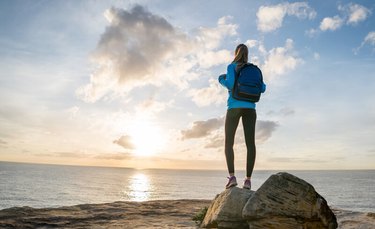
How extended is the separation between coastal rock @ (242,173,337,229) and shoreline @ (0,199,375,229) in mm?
1678

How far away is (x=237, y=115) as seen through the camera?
7.12 meters

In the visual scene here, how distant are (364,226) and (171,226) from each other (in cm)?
440

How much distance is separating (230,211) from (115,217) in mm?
A: 3394

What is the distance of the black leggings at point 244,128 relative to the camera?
712 centimetres

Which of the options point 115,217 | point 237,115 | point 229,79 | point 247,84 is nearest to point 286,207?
point 237,115

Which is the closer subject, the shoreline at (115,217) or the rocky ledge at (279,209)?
the rocky ledge at (279,209)

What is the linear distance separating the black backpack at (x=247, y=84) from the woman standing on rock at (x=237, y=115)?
0.26 ft

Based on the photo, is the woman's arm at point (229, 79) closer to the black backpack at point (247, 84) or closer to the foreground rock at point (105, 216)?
the black backpack at point (247, 84)

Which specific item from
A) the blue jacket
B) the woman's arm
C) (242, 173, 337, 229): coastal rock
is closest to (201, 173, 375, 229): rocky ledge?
(242, 173, 337, 229): coastal rock

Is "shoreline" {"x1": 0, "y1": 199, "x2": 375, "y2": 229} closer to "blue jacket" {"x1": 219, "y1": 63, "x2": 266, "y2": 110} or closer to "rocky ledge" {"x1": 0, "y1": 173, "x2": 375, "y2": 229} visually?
"rocky ledge" {"x1": 0, "y1": 173, "x2": 375, "y2": 229}

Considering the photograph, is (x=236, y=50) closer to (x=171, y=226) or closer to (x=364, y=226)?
(x=171, y=226)

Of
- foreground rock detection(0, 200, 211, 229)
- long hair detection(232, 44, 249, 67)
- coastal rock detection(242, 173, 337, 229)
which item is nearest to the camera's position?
coastal rock detection(242, 173, 337, 229)

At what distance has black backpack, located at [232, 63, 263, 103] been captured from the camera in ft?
22.6

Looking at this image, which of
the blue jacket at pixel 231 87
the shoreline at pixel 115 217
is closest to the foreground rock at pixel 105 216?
the shoreline at pixel 115 217
